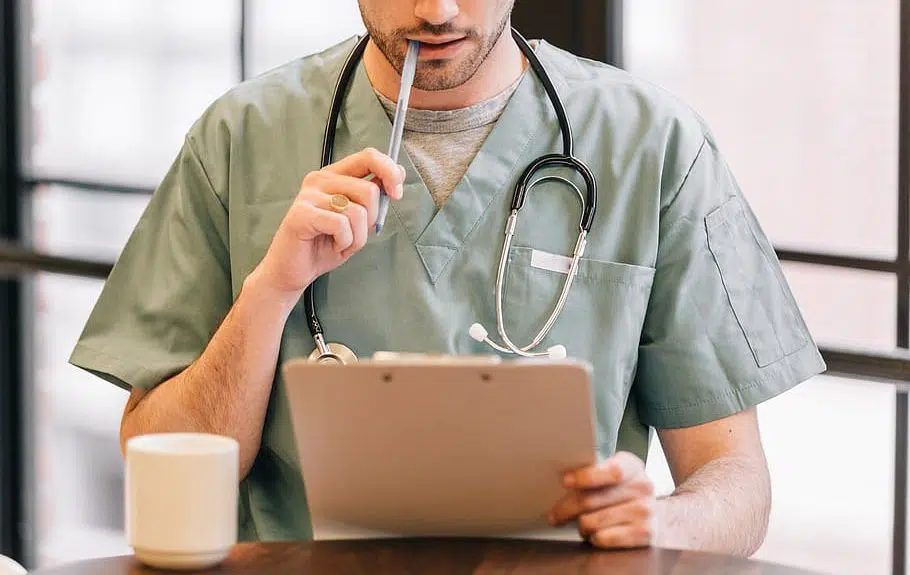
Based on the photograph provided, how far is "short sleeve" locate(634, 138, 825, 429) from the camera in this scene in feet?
5.12

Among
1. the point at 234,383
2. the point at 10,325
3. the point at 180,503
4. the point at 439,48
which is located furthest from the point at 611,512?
the point at 10,325

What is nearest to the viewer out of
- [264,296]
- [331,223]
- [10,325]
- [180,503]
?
[180,503]

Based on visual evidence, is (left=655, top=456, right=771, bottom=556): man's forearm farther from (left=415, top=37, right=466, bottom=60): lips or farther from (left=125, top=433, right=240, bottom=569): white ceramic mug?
(left=415, top=37, right=466, bottom=60): lips

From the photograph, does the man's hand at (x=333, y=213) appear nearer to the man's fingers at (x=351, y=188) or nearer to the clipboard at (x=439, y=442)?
the man's fingers at (x=351, y=188)

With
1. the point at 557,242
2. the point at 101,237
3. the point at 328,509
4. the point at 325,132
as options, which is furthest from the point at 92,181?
the point at 328,509

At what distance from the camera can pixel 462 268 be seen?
5.05 feet

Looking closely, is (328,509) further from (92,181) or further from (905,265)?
(92,181)

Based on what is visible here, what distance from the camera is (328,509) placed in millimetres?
1204

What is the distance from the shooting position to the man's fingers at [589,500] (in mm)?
1197

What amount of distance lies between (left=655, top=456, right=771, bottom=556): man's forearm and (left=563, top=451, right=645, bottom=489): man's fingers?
107mm

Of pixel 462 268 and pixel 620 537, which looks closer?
pixel 620 537

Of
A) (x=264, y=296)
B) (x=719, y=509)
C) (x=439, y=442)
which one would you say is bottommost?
(x=719, y=509)

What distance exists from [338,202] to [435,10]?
0.86 feet

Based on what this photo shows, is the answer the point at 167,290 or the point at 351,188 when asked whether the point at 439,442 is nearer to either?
the point at 351,188
